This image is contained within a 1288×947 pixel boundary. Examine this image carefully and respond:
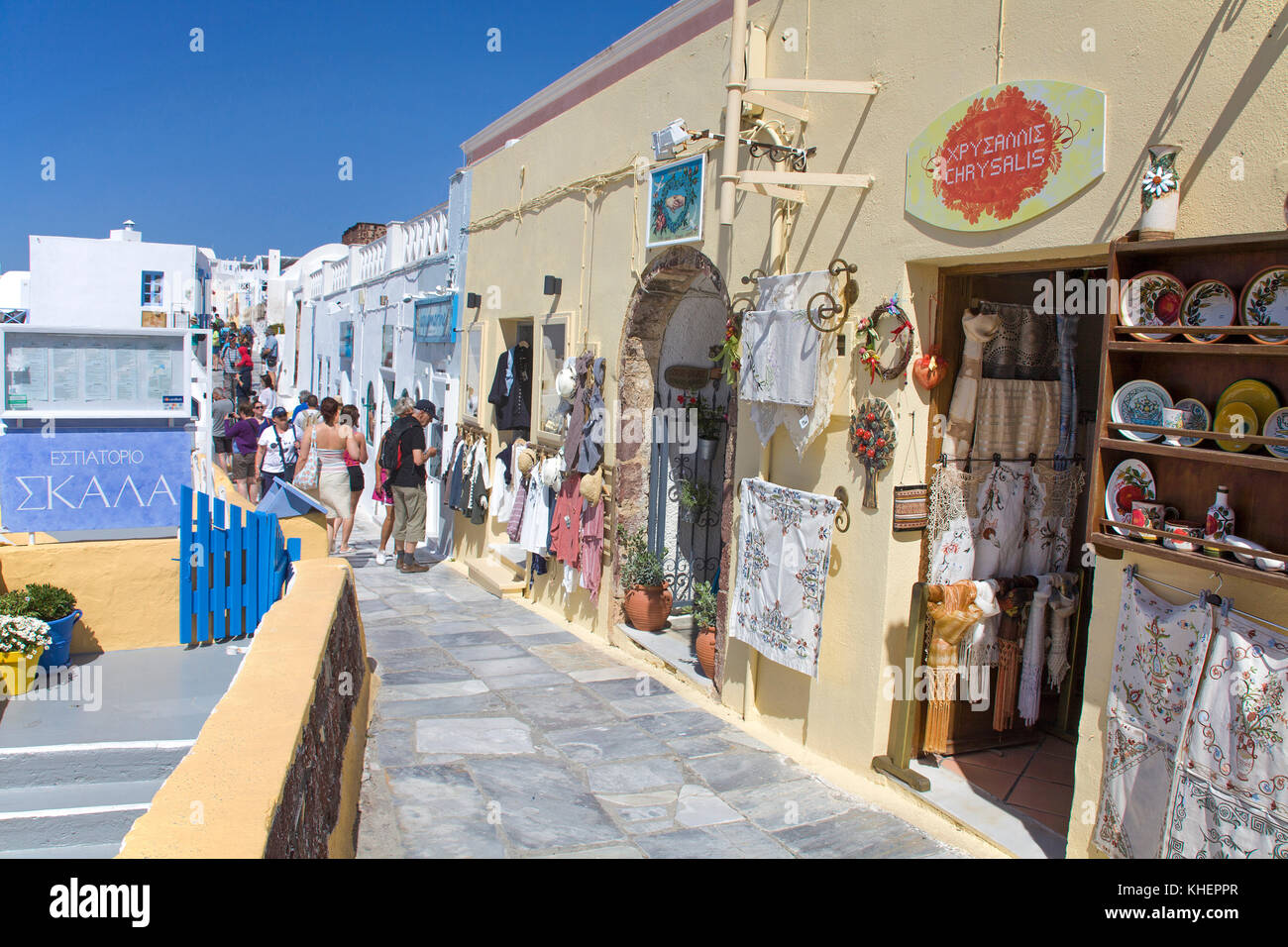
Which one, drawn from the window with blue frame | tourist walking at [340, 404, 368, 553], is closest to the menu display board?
tourist walking at [340, 404, 368, 553]

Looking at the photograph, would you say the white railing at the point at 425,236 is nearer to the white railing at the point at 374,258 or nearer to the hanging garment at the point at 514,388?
the white railing at the point at 374,258

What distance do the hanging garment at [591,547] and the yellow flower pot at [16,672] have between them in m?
4.03

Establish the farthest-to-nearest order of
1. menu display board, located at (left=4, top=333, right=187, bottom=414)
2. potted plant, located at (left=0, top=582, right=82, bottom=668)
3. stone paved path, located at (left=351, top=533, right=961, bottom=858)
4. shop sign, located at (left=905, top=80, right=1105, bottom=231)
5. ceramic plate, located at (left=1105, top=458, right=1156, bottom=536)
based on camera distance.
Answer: menu display board, located at (left=4, top=333, right=187, bottom=414) < potted plant, located at (left=0, top=582, right=82, bottom=668) < stone paved path, located at (left=351, top=533, right=961, bottom=858) < shop sign, located at (left=905, top=80, right=1105, bottom=231) < ceramic plate, located at (left=1105, top=458, right=1156, bottom=536)

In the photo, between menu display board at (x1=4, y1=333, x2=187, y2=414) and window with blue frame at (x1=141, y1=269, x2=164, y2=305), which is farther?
window with blue frame at (x1=141, y1=269, x2=164, y2=305)

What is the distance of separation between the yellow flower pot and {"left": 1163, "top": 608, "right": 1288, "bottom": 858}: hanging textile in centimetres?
684

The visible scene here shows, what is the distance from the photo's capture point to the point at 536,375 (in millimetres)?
9156

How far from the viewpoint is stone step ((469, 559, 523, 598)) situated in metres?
9.34

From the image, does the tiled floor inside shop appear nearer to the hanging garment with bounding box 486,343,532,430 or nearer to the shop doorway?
the shop doorway

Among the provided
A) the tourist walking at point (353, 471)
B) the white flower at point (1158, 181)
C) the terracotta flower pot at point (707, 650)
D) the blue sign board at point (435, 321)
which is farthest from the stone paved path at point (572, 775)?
the blue sign board at point (435, 321)

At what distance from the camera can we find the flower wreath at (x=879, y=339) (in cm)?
460

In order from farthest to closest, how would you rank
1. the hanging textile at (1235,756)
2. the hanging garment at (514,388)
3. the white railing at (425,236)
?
1. the white railing at (425,236)
2. the hanging garment at (514,388)
3. the hanging textile at (1235,756)

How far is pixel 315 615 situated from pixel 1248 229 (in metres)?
4.27

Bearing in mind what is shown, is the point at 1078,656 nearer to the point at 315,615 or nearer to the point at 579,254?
the point at 315,615

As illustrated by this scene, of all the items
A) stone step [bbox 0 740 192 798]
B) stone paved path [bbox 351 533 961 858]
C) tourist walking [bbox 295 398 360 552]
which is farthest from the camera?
tourist walking [bbox 295 398 360 552]
